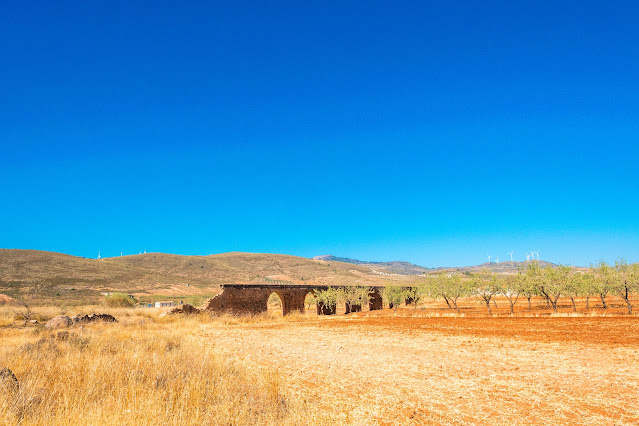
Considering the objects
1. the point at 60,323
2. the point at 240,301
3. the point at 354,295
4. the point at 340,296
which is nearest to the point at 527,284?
the point at 354,295

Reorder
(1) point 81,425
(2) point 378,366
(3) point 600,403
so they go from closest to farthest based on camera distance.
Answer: (1) point 81,425 < (3) point 600,403 < (2) point 378,366

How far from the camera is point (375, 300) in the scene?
1629 inches

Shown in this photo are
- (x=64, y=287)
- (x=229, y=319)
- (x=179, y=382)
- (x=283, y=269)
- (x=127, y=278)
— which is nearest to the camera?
(x=179, y=382)

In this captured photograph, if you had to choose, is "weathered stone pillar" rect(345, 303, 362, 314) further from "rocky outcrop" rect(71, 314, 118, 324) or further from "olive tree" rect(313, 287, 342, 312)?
"rocky outcrop" rect(71, 314, 118, 324)

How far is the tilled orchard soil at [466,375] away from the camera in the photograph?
20.6 feet

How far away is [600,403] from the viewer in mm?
6688

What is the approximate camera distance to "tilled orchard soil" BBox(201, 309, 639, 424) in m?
6.28

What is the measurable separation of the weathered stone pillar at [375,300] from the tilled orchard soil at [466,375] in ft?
81.2

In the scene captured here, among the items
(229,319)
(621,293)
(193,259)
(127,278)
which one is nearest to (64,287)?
(127,278)

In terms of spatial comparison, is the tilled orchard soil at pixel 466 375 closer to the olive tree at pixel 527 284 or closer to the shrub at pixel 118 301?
the olive tree at pixel 527 284

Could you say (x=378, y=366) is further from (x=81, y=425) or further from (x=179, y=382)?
(x=81, y=425)

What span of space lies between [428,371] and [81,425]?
8.02 meters

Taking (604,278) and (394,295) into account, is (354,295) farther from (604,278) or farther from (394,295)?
(604,278)

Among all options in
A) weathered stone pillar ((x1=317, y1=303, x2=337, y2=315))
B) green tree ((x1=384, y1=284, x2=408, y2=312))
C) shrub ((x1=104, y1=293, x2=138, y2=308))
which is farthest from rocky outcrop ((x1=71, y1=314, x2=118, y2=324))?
green tree ((x1=384, y1=284, x2=408, y2=312))
